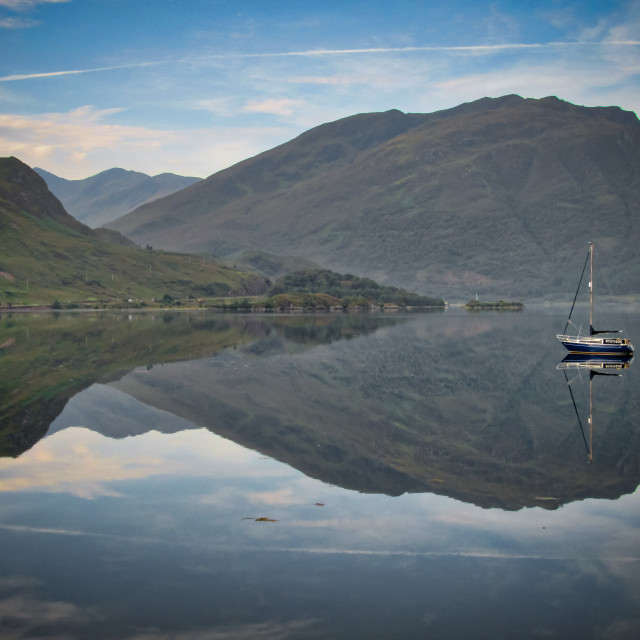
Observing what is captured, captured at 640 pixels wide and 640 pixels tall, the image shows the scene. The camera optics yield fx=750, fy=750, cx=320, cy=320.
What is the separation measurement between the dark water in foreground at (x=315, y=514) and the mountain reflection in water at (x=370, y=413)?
0.14 meters

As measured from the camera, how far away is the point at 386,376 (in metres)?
40.2

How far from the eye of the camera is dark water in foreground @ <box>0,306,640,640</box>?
1018cm

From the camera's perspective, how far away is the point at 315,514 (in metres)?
14.5

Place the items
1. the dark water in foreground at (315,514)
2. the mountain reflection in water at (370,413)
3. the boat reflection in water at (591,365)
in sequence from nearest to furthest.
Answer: the dark water in foreground at (315,514) < the mountain reflection in water at (370,413) < the boat reflection in water at (591,365)

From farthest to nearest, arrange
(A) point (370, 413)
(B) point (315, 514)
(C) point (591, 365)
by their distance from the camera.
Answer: (C) point (591, 365), (A) point (370, 413), (B) point (315, 514)

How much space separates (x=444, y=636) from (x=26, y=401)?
77.8ft

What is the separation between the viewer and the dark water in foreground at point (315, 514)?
10.2 metres

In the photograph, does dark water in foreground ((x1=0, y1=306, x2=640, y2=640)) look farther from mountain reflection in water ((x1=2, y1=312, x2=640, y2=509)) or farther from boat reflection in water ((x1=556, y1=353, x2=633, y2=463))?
boat reflection in water ((x1=556, y1=353, x2=633, y2=463))

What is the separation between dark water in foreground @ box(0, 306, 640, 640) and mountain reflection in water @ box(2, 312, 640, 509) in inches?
5.5

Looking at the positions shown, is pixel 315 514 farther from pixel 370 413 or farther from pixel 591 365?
pixel 591 365

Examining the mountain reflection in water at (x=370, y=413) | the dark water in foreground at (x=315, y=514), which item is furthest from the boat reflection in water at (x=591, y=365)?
the dark water in foreground at (x=315, y=514)

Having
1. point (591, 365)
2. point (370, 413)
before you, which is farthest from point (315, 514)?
point (591, 365)

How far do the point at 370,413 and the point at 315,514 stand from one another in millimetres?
13280

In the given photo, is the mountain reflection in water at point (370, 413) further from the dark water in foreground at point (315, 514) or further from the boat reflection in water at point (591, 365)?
the boat reflection in water at point (591, 365)
